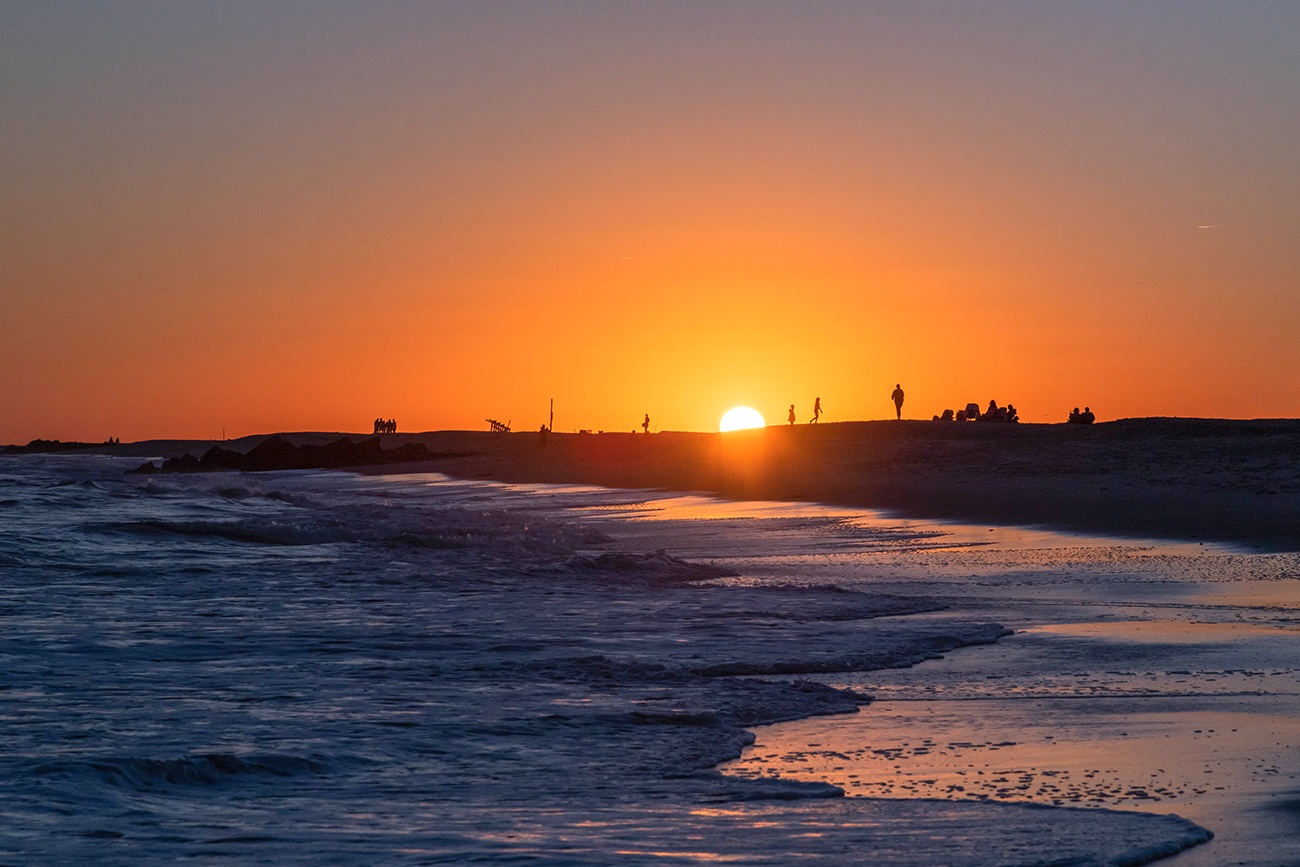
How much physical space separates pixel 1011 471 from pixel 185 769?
26210 mm

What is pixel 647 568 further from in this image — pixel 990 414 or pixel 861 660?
pixel 990 414

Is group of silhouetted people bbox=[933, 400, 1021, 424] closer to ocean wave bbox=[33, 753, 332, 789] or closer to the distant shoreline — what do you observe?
the distant shoreline

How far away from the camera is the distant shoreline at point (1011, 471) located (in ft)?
67.2

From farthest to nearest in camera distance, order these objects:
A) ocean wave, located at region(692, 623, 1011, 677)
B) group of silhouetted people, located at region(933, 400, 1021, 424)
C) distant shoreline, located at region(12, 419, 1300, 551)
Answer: group of silhouetted people, located at region(933, 400, 1021, 424) < distant shoreline, located at region(12, 419, 1300, 551) < ocean wave, located at region(692, 623, 1011, 677)

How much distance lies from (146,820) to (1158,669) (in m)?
5.90

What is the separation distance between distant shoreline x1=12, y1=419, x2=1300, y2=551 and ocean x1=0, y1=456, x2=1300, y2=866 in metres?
5.98

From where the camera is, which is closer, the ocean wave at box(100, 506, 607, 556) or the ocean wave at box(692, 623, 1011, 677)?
the ocean wave at box(692, 623, 1011, 677)

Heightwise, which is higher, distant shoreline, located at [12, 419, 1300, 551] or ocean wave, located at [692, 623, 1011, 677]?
distant shoreline, located at [12, 419, 1300, 551]

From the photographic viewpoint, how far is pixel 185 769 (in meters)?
5.81

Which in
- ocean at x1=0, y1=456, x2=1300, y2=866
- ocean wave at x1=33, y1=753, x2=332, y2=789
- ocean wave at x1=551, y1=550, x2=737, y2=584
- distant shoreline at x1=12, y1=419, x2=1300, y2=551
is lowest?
ocean wave at x1=33, y1=753, x2=332, y2=789

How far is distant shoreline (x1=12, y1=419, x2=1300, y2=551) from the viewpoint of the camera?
20484 mm

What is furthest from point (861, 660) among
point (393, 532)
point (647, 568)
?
point (393, 532)

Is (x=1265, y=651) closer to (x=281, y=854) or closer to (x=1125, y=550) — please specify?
(x=281, y=854)

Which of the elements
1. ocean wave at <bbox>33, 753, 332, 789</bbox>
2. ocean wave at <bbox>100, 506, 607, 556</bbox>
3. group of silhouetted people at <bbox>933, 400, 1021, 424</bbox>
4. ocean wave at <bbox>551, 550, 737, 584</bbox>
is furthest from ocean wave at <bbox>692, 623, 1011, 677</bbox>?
group of silhouetted people at <bbox>933, 400, 1021, 424</bbox>
